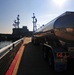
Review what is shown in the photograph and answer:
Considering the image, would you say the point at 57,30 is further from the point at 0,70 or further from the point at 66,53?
the point at 0,70

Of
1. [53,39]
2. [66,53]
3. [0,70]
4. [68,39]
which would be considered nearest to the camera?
[0,70]

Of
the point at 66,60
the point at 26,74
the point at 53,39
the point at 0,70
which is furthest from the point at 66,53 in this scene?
the point at 0,70

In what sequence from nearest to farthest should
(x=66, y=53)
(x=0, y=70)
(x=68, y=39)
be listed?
(x=0, y=70)
(x=66, y=53)
(x=68, y=39)

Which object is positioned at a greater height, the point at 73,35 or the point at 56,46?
the point at 73,35

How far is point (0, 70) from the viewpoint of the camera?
6711mm

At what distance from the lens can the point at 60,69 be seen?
7898 mm

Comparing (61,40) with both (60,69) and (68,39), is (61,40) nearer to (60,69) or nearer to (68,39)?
(68,39)

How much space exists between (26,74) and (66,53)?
2028 mm

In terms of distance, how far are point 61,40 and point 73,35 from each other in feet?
2.08

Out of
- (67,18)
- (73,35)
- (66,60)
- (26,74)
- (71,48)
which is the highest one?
(67,18)

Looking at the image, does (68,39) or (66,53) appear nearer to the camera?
(66,53)

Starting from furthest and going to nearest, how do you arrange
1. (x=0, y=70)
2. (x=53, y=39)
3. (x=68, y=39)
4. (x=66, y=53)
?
(x=53, y=39), (x=68, y=39), (x=66, y=53), (x=0, y=70)

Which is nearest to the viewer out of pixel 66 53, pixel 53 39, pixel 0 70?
pixel 0 70

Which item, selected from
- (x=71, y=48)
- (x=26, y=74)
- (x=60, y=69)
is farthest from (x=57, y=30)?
(x=26, y=74)
